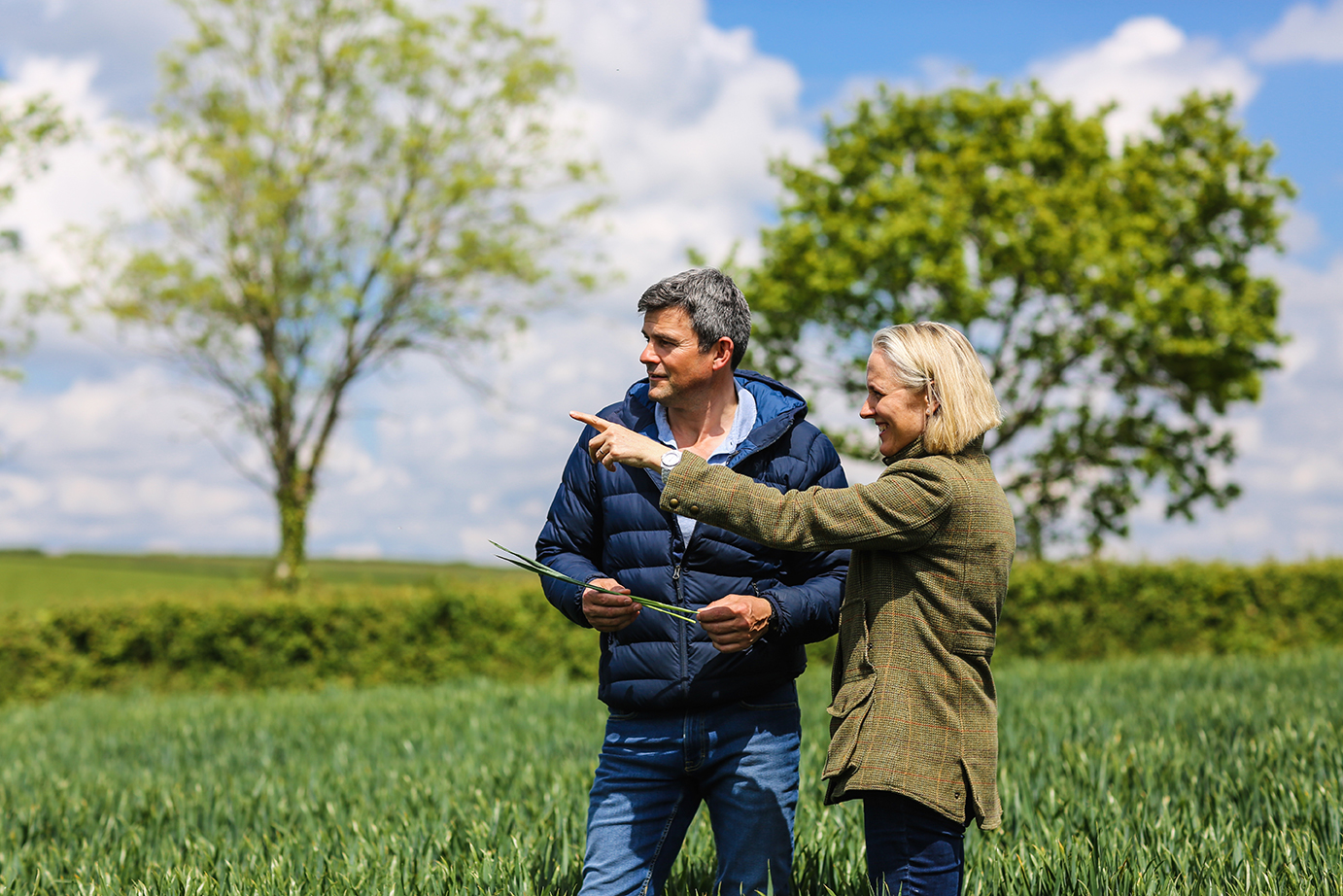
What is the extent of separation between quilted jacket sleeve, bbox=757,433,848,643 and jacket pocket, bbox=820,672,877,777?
0.16 meters

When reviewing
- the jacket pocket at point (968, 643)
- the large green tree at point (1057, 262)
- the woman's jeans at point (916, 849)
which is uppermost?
the large green tree at point (1057, 262)

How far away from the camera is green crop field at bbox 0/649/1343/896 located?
12.7ft

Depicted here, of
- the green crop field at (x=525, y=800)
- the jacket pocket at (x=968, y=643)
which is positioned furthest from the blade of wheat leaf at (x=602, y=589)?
the green crop field at (x=525, y=800)

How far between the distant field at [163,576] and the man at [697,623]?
1174 centimetres

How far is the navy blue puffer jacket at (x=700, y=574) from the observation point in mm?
2916

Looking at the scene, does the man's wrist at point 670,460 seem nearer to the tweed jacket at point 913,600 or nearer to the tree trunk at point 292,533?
the tweed jacket at point 913,600

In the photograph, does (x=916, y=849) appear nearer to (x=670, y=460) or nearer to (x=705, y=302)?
(x=670, y=460)

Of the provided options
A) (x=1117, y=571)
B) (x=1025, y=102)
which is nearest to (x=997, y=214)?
(x=1025, y=102)

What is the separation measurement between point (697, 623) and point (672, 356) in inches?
29.4

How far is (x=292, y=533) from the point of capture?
2127cm

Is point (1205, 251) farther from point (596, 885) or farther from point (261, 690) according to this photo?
point (596, 885)

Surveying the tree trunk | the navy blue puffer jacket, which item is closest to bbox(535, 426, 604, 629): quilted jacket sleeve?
the navy blue puffer jacket

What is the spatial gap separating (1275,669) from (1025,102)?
15.6 meters

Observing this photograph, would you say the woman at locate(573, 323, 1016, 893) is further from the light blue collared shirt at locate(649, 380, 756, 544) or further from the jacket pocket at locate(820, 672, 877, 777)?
the light blue collared shirt at locate(649, 380, 756, 544)
